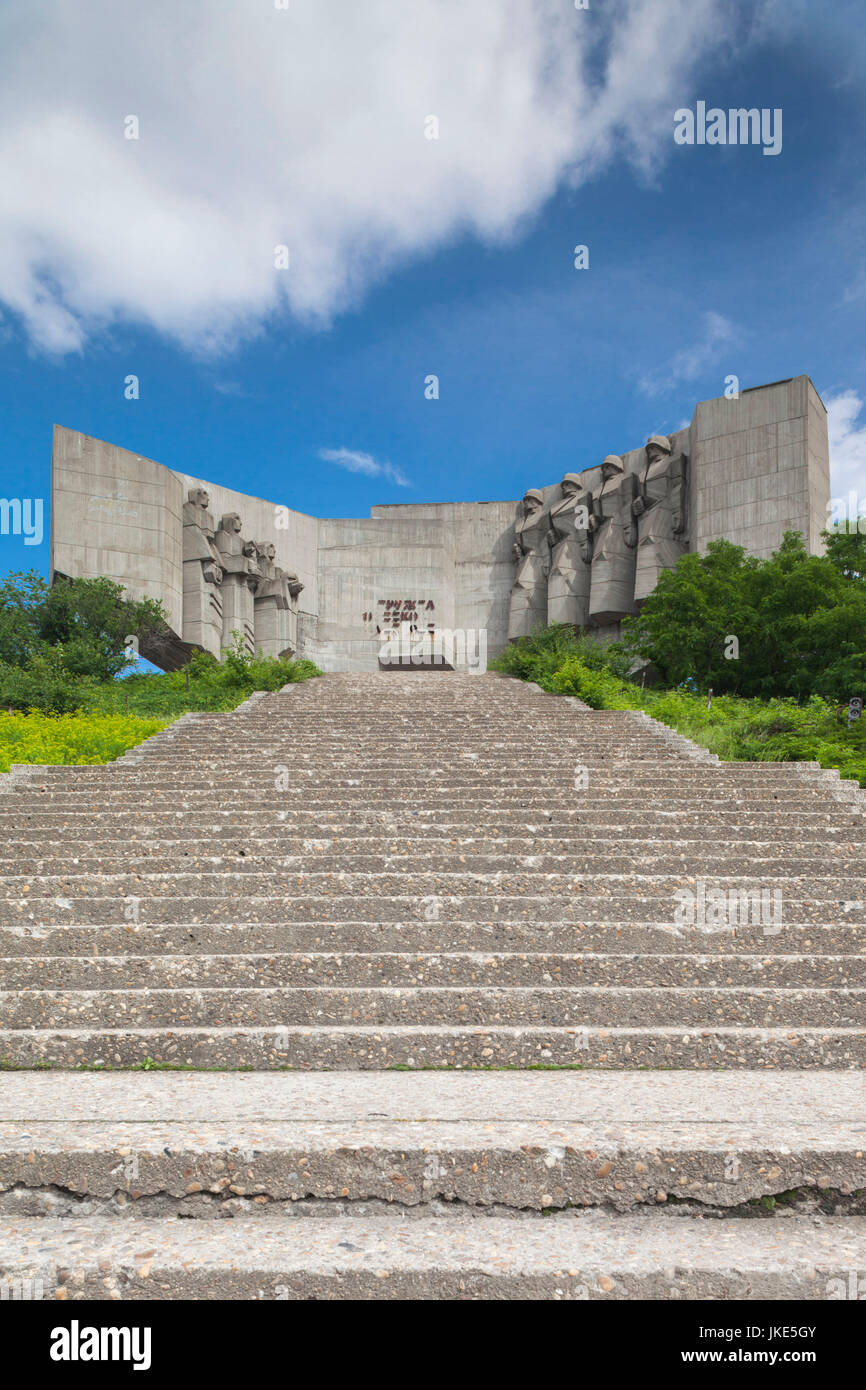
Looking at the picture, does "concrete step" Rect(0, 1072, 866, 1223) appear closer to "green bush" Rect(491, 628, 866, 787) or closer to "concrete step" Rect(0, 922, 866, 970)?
"concrete step" Rect(0, 922, 866, 970)

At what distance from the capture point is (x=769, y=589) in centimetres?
1811

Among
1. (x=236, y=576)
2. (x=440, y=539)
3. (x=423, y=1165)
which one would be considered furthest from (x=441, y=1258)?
(x=440, y=539)

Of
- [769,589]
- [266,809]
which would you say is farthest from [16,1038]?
[769,589]

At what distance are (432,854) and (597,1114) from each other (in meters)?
2.88

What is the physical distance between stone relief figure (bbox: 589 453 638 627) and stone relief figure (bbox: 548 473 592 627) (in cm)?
92

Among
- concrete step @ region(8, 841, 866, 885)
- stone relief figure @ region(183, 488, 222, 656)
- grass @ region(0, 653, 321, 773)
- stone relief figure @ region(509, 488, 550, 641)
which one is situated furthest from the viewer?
stone relief figure @ region(509, 488, 550, 641)

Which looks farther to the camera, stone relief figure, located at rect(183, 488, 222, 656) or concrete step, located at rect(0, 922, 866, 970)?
stone relief figure, located at rect(183, 488, 222, 656)

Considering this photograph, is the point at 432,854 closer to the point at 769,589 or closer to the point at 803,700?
the point at 803,700

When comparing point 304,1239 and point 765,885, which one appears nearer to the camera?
point 304,1239

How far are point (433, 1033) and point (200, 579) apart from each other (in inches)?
Result: 964

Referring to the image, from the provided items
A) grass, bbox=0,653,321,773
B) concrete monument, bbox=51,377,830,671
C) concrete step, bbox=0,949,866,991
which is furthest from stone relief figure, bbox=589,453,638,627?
concrete step, bbox=0,949,866,991

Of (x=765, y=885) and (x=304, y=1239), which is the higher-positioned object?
(x=765, y=885)

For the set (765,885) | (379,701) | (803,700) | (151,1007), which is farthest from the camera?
(803,700)

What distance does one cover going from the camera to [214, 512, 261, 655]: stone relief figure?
2800cm
